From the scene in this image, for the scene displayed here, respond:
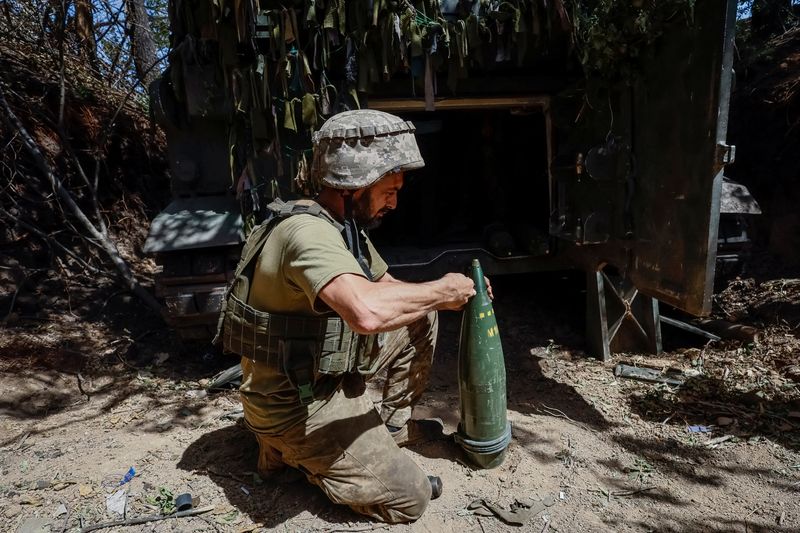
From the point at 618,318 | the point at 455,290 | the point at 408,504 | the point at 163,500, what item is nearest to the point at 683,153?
the point at 618,318

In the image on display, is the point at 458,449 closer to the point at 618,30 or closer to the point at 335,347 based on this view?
the point at 335,347

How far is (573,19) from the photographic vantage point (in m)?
3.44

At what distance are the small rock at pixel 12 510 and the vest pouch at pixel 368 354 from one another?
1.63 meters

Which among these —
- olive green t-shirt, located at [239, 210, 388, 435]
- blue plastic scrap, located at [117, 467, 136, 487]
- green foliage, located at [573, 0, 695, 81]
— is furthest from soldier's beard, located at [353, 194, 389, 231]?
green foliage, located at [573, 0, 695, 81]

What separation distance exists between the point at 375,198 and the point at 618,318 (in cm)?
267

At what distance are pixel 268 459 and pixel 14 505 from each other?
1.14m

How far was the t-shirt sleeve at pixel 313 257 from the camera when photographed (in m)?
1.90

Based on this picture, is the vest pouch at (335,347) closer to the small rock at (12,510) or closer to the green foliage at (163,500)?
the green foliage at (163,500)

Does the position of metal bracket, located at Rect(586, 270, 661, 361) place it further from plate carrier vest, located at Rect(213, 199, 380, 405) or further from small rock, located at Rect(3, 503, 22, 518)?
small rock, located at Rect(3, 503, 22, 518)

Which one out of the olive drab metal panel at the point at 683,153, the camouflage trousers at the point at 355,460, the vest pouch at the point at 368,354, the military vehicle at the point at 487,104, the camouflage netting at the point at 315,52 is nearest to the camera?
the camouflage trousers at the point at 355,460

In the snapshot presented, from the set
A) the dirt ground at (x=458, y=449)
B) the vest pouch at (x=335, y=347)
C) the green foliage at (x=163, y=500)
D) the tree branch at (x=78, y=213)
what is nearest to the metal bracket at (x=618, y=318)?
the dirt ground at (x=458, y=449)

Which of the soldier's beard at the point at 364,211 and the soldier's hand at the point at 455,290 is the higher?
the soldier's beard at the point at 364,211

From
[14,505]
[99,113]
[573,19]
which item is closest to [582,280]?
[573,19]

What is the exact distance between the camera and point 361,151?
88.6 inches
